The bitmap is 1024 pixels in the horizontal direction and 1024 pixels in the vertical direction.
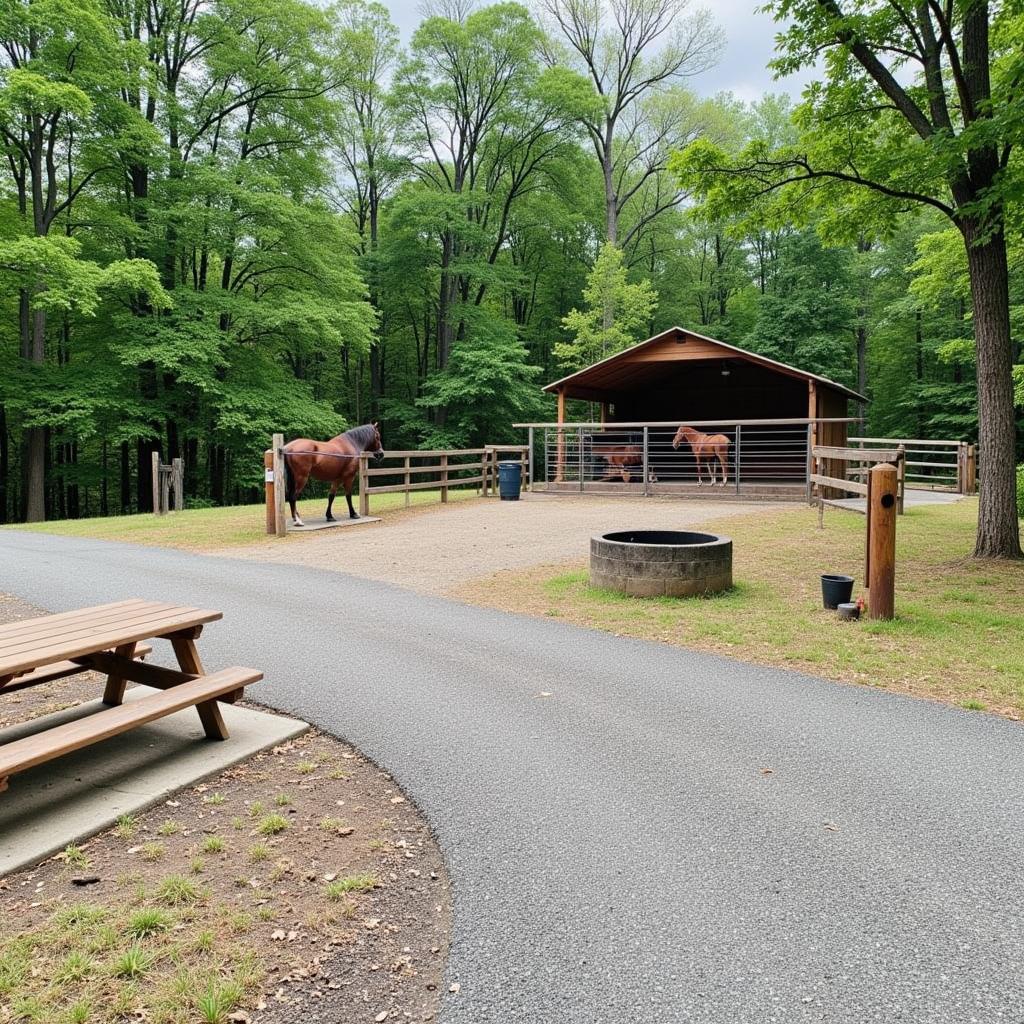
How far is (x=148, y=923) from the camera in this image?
2320 millimetres

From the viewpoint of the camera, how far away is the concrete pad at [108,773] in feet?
9.37

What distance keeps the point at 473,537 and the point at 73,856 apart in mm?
8977

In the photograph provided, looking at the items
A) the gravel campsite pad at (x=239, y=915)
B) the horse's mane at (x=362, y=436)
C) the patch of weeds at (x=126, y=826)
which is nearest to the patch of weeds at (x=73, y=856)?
the gravel campsite pad at (x=239, y=915)

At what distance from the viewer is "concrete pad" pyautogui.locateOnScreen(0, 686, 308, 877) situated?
9.37ft

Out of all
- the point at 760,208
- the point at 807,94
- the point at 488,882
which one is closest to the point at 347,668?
the point at 488,882

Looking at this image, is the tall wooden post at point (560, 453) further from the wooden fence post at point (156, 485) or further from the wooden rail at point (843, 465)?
the wooden fence post at point (156, 485)

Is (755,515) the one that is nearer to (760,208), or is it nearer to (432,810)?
(760,208)

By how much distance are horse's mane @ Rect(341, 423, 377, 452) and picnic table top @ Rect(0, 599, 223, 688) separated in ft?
31.3

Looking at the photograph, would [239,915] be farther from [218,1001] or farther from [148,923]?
[218,1001]

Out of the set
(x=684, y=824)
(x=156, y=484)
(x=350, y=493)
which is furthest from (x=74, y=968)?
(x=156, y=484)

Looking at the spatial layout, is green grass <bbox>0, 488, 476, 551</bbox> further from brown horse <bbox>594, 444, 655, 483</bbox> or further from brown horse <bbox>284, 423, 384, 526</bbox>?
brown horse <bbox>594, 444, 655, 483</bbox>

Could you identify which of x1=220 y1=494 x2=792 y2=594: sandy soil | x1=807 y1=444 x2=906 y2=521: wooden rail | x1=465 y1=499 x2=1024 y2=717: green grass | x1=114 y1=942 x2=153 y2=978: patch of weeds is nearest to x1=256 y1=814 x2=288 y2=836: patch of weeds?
x1=114 y1=942 x2=153 y2=978: patch of weeds

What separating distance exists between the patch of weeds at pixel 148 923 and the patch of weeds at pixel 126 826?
62cm

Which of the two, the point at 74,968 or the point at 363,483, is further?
the point at 363,483
